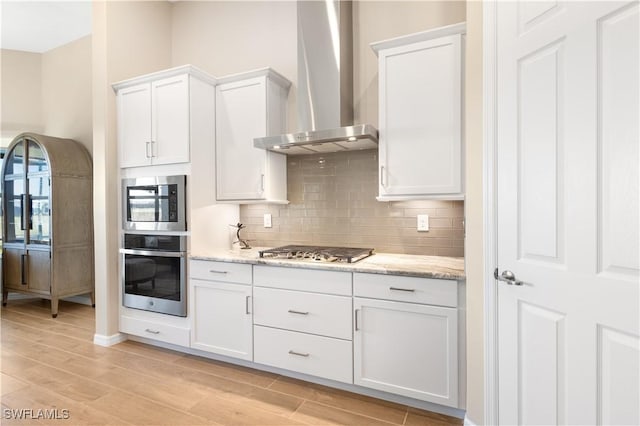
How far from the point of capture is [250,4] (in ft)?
10.7

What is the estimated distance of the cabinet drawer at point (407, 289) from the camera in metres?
1.93

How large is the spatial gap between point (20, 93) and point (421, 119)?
5.48m

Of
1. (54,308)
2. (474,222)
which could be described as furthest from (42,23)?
(474,222)

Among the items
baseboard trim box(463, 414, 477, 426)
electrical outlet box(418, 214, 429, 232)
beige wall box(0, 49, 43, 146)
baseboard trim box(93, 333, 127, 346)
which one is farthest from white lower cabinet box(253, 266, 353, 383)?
beige wall box(0, 49, 43, 146)

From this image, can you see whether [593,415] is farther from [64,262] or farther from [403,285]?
[64,262]

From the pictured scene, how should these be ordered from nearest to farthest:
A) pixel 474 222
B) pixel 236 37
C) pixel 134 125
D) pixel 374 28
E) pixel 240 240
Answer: pixel 474 222 < pixel 374 28 < pixel 134 125 < pixel 240 240 < pixel 236 37

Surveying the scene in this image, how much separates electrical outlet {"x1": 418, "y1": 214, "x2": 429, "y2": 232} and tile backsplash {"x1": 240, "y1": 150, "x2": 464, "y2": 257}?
0.10ft

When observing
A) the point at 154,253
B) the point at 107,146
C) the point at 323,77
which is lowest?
the point at 154,253

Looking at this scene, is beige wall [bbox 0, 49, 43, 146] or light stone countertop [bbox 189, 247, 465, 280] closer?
light stone countertop [bbox 189, 247, 465, 280]

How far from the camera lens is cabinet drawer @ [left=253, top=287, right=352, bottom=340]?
2.19 m

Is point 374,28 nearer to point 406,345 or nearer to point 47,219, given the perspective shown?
point 406,345

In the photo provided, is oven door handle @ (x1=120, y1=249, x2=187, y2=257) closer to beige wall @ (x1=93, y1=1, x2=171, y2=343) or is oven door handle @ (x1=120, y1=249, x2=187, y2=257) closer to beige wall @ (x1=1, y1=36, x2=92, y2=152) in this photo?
beige wall @ (x1=93, y1=1, x2=171, y2=343)

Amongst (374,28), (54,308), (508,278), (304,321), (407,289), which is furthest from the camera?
(54,308)

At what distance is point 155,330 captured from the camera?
2918mm
